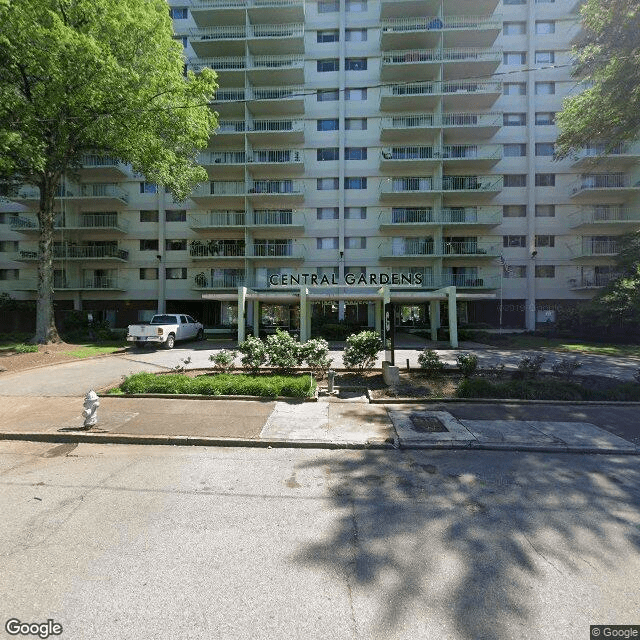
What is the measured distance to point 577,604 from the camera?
2.59 metres

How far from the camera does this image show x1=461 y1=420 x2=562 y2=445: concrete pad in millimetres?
5914

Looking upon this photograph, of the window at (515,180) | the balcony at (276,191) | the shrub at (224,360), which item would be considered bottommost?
the shrub at (224,360)

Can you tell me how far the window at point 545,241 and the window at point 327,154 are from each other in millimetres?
18327

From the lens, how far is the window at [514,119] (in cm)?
2891

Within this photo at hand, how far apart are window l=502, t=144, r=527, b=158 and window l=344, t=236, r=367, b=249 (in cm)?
1361

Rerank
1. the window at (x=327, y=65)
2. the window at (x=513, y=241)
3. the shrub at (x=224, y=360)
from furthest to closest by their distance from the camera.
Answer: the window at (x=327, y=65)
the window at (x=513, y=241)
the shrub at (x=224, y=360)

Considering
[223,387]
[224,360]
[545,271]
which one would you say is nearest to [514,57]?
[545,271]

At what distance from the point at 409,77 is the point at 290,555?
34.2 m

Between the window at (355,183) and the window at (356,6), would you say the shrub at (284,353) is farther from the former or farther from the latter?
the window at (356,6)

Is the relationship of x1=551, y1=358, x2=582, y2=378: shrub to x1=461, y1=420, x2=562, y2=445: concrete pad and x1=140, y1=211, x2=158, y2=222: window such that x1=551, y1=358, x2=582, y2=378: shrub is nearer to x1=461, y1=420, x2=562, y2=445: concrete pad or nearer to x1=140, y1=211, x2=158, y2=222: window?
x1=461, y1=420, x2=562, y2=445: concrete pad

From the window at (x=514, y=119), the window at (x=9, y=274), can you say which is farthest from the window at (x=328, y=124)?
the window at (x=9, y=274)

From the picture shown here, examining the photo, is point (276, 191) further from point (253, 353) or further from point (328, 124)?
point (253, 353)

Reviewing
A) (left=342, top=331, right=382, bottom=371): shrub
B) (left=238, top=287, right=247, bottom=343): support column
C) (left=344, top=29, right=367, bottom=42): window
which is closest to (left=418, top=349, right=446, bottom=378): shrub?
(left=342, top=331, right=382, bottom=371): shrub

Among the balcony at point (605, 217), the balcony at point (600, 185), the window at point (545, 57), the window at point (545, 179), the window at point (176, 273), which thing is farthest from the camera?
the window at point (176, 273)
